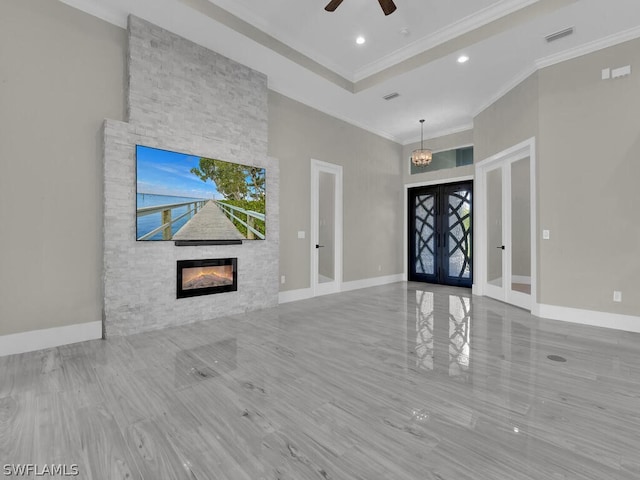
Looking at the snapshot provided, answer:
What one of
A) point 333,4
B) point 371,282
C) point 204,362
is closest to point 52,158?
point 204,362

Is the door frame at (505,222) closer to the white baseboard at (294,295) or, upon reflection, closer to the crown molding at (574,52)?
the crown molding at (574,52)

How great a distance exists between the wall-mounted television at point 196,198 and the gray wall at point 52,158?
501 mm

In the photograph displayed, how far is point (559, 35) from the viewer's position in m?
3.90

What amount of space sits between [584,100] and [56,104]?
20.9 feet

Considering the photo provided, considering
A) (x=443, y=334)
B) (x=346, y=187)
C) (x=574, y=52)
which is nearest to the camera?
(x=443, y=334)

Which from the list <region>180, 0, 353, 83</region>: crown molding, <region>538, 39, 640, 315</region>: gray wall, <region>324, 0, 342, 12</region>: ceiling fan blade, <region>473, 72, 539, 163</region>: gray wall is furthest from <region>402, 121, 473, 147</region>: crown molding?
<region>324, 0, 342, 12</region>: ceiling fan blade

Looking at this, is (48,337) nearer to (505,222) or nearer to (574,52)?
(505,222)

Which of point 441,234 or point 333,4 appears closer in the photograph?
point 333,4

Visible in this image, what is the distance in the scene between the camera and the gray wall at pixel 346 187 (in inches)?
215

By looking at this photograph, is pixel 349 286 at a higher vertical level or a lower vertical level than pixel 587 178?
lower

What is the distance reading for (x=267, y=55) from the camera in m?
4.45

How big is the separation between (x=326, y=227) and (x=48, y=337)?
442 centimetres

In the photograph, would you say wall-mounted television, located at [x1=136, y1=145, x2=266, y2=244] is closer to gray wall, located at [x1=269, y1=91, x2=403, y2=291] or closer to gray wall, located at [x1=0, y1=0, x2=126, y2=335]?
gray wall, located at [x1=0, y1=0, x2=126, y2=335]

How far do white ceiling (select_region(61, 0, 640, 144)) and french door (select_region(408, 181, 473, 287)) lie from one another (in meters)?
2.33
